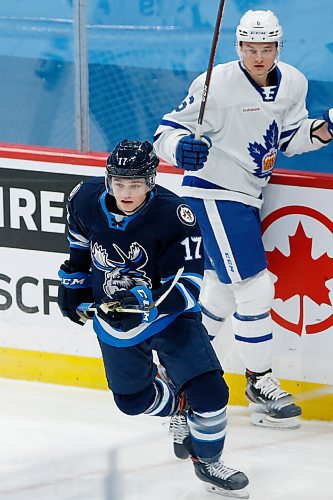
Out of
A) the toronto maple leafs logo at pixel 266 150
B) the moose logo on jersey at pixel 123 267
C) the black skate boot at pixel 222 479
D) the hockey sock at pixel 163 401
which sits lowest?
the black skate boot at pixel 222 479

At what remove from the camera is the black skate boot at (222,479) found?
3615 millimetres

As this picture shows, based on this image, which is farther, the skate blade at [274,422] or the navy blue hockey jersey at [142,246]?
the skate blade at [274,422]

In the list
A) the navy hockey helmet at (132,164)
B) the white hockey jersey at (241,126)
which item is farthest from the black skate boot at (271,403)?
the navy hockey helmet at (132,164)

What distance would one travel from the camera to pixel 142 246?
3.37m

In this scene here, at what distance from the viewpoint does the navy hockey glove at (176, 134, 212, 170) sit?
365cm

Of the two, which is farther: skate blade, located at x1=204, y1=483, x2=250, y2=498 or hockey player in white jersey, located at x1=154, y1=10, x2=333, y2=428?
hockey player in white jersey, located at x1=154, y1=10, x2=333, y2=428

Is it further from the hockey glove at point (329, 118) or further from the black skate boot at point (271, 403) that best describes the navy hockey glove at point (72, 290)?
the hockey glove at point (329, 118)

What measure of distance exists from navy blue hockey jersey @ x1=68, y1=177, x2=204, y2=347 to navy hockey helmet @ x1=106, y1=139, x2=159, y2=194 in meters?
0.09

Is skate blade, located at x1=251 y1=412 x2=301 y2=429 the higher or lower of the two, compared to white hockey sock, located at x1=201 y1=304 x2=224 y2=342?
lower

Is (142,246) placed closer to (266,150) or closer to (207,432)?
(207,432)

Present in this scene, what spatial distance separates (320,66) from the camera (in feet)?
13.2

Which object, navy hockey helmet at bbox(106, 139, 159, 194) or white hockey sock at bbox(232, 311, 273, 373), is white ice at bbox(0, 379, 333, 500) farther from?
navy hockey helmet at bbox(106, 139, 159, 194)

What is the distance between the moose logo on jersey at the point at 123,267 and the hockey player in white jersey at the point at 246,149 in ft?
1.46

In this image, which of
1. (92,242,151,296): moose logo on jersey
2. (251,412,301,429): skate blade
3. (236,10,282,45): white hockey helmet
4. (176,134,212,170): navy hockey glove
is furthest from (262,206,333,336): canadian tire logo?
(92,242,151,296): moose logo on jersey
